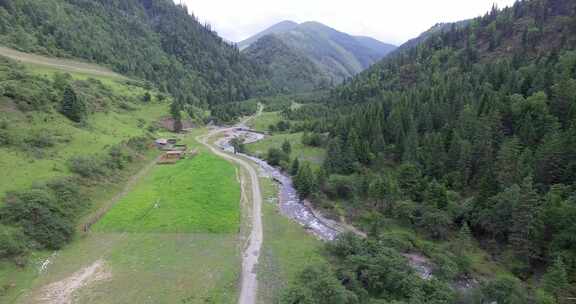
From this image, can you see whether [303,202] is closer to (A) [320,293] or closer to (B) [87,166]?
(A) [320,293]

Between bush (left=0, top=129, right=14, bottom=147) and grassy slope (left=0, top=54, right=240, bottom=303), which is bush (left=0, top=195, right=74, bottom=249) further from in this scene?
bush (left=0, top=129, right=14, bottom=147)

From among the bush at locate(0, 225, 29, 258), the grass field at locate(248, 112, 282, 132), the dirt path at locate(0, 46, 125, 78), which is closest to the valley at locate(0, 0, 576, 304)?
the bush at locate(0, 225, 29, 258)

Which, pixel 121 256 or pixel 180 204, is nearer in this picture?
pixel 121 256

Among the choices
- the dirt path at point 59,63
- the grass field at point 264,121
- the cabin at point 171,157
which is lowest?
the cabin at point 171,157

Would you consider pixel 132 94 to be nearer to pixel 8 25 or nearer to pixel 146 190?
pixel 8 25

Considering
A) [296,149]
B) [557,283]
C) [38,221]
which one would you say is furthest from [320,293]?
[296,149]

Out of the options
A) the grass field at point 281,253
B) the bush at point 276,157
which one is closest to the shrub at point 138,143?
the bush at point 276,157

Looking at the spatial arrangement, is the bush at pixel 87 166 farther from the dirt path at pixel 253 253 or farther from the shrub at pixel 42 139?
the dirt path at pixel 253 253
